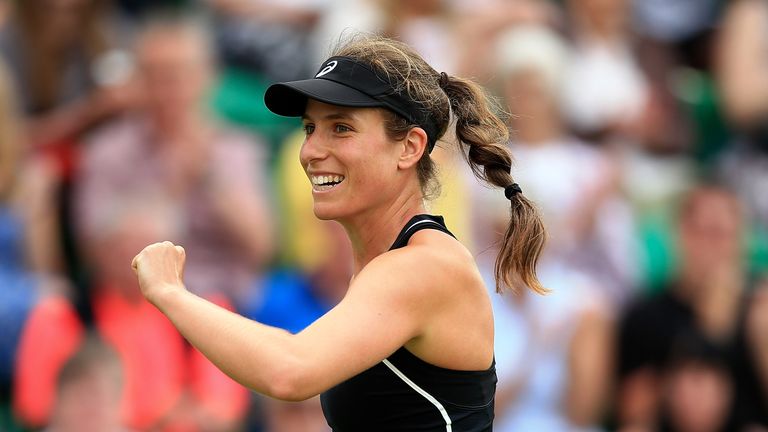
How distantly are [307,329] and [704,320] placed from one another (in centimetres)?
506

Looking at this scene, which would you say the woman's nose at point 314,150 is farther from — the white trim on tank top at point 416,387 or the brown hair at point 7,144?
the brown hair at point 7,144

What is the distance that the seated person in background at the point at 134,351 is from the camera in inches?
230

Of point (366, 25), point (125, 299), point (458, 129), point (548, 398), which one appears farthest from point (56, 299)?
point (458, 129)

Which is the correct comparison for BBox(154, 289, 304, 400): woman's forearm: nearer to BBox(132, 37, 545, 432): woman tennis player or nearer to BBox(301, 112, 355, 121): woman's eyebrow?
BBox(132, 37, 545, 432): woman tennis player

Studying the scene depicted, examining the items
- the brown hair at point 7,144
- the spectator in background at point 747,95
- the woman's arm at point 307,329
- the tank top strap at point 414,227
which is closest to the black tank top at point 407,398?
the woman's arm at point 307,329

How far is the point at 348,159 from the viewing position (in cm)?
300

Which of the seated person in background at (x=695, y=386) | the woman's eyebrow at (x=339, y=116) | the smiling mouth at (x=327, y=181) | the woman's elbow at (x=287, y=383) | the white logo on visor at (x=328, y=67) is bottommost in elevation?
the seated person in background at (x=695, y=386)

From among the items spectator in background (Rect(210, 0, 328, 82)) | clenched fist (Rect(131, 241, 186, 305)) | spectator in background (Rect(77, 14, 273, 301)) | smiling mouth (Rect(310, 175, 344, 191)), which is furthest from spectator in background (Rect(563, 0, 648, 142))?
clenched fist (Rect(131, 241, 186, 305))

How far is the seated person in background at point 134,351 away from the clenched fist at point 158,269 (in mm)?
3127

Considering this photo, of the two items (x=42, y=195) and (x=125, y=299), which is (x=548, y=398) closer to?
(x=125, y=299)

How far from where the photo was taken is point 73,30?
6.38 meters

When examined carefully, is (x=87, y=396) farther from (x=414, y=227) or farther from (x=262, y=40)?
(x=414, y=227)

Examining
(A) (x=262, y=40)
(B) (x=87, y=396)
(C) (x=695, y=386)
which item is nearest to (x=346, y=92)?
(B) (x=87, y=396)

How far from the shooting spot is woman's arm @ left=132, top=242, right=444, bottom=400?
2646mm
